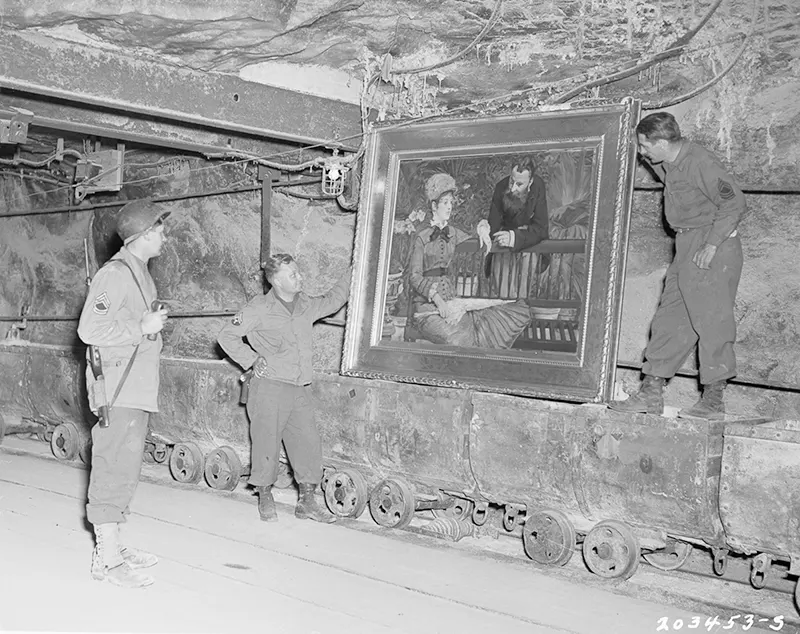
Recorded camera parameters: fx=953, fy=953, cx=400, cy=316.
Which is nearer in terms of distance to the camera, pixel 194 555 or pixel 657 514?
pixel 657 514

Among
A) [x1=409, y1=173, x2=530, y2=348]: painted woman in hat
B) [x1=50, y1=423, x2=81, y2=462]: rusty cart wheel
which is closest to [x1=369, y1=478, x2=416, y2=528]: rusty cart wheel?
[x1=409, y1=173, x2=530, y2=348]: painted woman in hat

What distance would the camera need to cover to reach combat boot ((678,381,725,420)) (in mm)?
4754

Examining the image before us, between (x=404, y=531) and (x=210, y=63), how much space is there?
123 inches

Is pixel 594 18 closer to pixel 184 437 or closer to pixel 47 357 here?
pixel 184 437

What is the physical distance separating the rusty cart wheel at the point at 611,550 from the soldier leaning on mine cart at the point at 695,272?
63 centimetres

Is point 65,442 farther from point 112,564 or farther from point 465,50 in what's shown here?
point 465,50

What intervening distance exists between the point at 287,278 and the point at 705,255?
2.52 m

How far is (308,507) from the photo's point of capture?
240 inches

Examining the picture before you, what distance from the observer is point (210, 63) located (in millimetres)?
5875

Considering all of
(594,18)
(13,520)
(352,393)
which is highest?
(594,18)

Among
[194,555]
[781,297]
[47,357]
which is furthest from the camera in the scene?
[47,357]

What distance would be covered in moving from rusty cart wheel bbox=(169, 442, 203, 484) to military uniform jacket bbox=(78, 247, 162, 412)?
287 centimetres

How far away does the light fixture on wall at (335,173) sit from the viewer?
22.0 feet

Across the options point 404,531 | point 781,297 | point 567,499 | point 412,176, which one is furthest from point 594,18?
point 404,531
